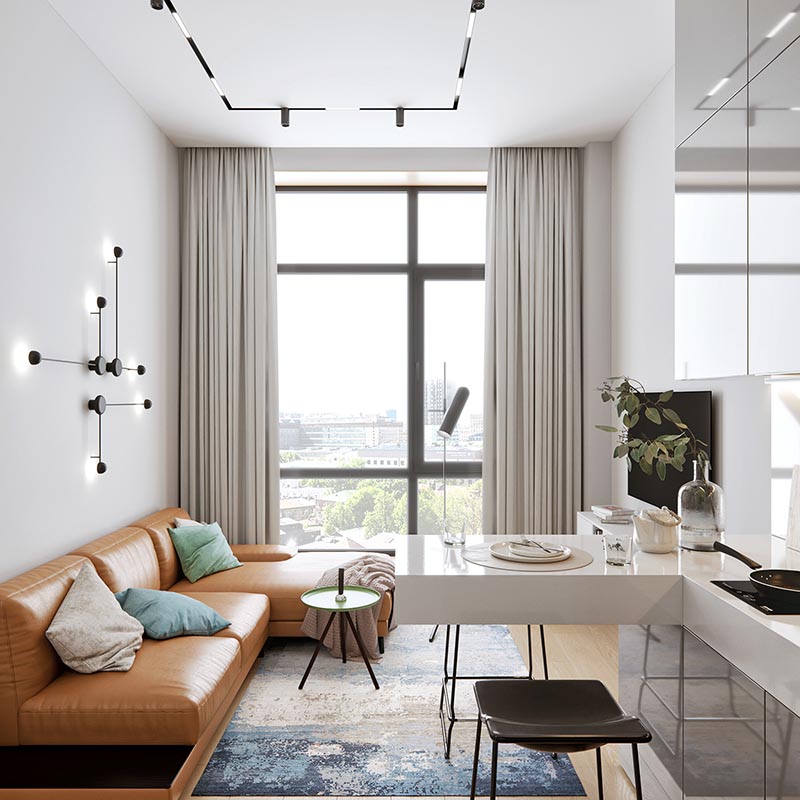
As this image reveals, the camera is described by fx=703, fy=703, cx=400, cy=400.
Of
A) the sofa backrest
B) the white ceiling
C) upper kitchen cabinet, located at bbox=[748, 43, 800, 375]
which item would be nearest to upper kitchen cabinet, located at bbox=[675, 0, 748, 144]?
upper kitchen cabinet, located at bbox=[748, 43, 800, 375]

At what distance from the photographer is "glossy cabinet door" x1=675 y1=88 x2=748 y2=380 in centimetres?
202

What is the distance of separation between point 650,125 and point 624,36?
0.69 metres

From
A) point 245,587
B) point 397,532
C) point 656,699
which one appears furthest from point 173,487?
point 656,699

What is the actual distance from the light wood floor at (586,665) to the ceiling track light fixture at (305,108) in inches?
116

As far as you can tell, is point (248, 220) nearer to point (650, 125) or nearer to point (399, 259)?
point (399, 259)

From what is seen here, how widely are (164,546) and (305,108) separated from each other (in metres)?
2.55

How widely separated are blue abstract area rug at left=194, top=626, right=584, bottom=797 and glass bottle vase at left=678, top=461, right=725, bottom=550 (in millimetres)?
989

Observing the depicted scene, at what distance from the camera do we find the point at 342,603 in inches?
128

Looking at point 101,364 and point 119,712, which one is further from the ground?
point 101,364

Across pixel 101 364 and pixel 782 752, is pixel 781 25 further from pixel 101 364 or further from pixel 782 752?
pixel 101 364

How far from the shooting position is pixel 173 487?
4629 mm

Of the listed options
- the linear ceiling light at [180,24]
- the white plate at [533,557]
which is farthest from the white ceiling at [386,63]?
the white plate at [533,557]

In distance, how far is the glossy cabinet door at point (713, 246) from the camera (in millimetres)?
2023

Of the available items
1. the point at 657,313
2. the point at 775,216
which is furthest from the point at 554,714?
the point at 657,313
